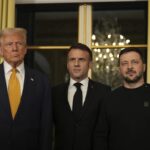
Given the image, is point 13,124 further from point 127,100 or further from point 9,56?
point 127,100

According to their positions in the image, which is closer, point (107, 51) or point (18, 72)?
point (18, 72)

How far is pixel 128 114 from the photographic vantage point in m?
2.44

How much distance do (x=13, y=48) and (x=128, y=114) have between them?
790 mm

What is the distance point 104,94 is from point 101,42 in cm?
108

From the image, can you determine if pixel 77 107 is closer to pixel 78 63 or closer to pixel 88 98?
pixel 88 98

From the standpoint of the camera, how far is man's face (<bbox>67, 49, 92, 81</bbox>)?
8.50 feet

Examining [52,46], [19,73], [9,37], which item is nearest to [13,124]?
[19,73]

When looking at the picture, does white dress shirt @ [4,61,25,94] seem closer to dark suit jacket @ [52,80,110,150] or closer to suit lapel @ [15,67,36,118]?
suit lapel @ [15,67,36,118]

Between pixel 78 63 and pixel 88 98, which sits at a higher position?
pixel 78 63

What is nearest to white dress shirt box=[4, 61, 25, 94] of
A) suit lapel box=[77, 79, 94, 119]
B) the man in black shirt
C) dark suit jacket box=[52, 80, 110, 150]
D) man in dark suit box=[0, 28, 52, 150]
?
man in dark suit box=[0, 28, 52, 150]

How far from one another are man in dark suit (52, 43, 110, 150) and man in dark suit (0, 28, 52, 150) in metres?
0.17

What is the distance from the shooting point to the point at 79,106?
2.58m

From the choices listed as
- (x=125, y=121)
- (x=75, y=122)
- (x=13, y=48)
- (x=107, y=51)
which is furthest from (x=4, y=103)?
(x=107, y=51)

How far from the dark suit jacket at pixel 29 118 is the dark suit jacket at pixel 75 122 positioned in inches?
6.4
